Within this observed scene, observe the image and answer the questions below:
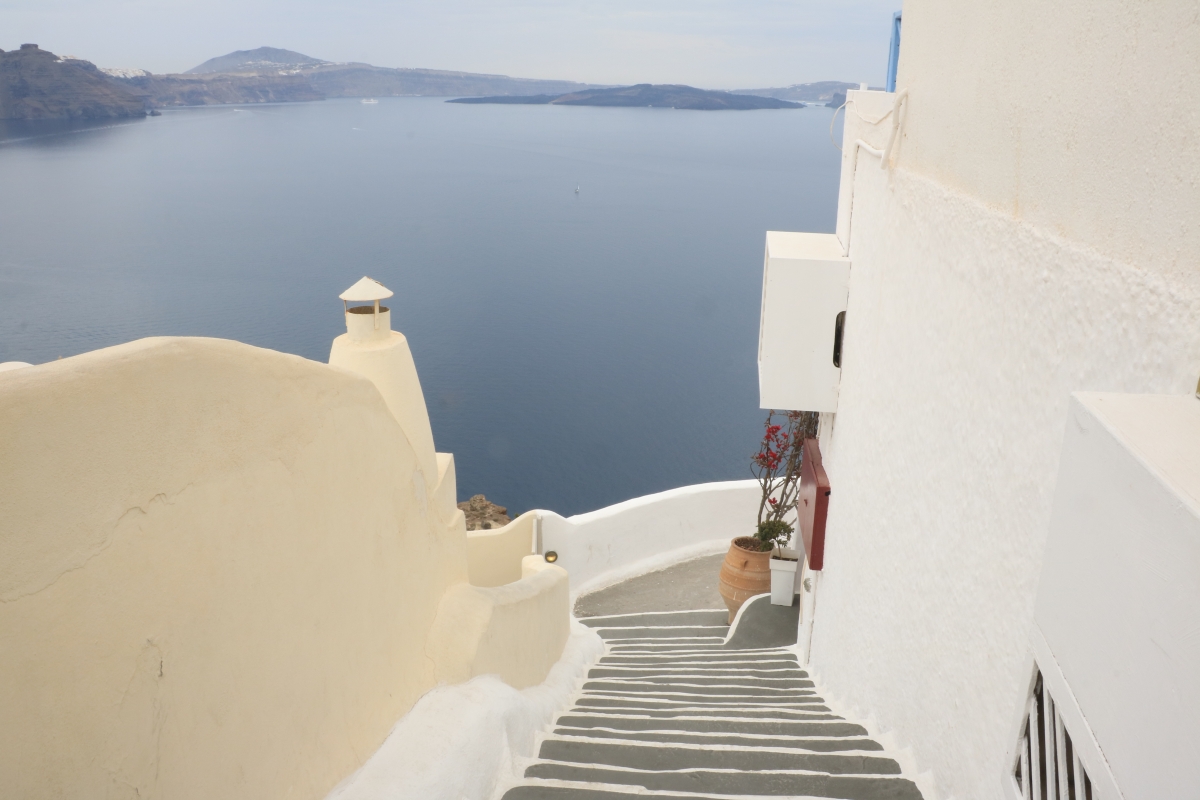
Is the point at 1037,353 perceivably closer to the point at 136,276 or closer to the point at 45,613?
the point at 45,613

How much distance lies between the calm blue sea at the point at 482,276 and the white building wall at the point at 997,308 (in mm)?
28031

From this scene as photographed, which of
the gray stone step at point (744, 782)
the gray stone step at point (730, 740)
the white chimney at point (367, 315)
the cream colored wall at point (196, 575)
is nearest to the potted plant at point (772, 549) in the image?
the white chimney at point (367, 315)

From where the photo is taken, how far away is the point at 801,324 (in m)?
5.91

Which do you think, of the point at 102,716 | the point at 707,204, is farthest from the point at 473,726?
the point at 707,204

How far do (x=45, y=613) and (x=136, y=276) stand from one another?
5017cm

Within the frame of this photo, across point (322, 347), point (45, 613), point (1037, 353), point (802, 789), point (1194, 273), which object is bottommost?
point (322, 347)

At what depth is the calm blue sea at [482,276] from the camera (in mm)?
35500

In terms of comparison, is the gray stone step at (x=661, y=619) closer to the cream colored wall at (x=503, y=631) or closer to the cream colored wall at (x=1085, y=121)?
the cream colored wall at (x=503, y=631)

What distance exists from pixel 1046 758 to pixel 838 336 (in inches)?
166

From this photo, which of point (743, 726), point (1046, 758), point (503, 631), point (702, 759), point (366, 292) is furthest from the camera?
point (366, 292)

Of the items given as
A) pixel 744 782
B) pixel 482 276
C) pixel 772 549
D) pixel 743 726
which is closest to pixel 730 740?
pixel 743 726

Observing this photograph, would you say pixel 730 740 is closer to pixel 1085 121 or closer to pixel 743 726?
pixel 743 726

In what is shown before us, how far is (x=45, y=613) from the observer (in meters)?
1.97

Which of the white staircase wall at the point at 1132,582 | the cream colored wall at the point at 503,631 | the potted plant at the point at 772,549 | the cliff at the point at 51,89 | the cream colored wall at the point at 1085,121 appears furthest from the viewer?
the cliff at the point at 51,89
